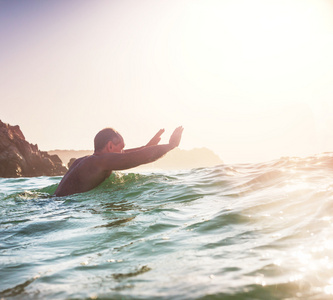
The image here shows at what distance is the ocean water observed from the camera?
1.88 meters

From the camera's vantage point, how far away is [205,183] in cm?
728

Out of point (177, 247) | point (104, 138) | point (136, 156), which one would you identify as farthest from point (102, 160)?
point (177, 247)

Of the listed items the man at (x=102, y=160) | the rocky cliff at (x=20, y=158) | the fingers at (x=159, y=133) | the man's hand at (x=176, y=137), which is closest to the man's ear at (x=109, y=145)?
the man at (x=102, y=160)

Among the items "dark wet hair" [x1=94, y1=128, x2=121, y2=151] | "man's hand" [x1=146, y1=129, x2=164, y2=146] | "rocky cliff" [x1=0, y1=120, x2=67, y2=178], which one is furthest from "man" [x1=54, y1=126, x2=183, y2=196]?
"rocky cliff" [x1=0, y1=120, x2=67, y2=178]

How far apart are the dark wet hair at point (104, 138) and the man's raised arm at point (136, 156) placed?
0.34m

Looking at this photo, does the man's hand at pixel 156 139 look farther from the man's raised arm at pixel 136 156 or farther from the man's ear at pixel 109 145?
the man's raised arm at pixel 136 156

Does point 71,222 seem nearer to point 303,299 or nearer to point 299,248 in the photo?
point 299,248

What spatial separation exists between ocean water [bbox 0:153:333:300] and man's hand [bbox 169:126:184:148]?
1196 mm

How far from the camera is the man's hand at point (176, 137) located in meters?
6.41

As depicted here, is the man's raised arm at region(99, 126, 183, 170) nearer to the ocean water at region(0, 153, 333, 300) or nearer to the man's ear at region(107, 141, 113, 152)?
the man's ear at region(107, 141, 113, 152)

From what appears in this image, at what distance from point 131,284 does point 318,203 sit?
2.74m

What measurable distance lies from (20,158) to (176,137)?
3201 cm

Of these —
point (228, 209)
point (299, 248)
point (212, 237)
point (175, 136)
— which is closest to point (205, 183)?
point (175, 136)

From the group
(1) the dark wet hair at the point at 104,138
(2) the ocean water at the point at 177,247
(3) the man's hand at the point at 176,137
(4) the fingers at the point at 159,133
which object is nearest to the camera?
(2) the ocean water at the point at 177,247
